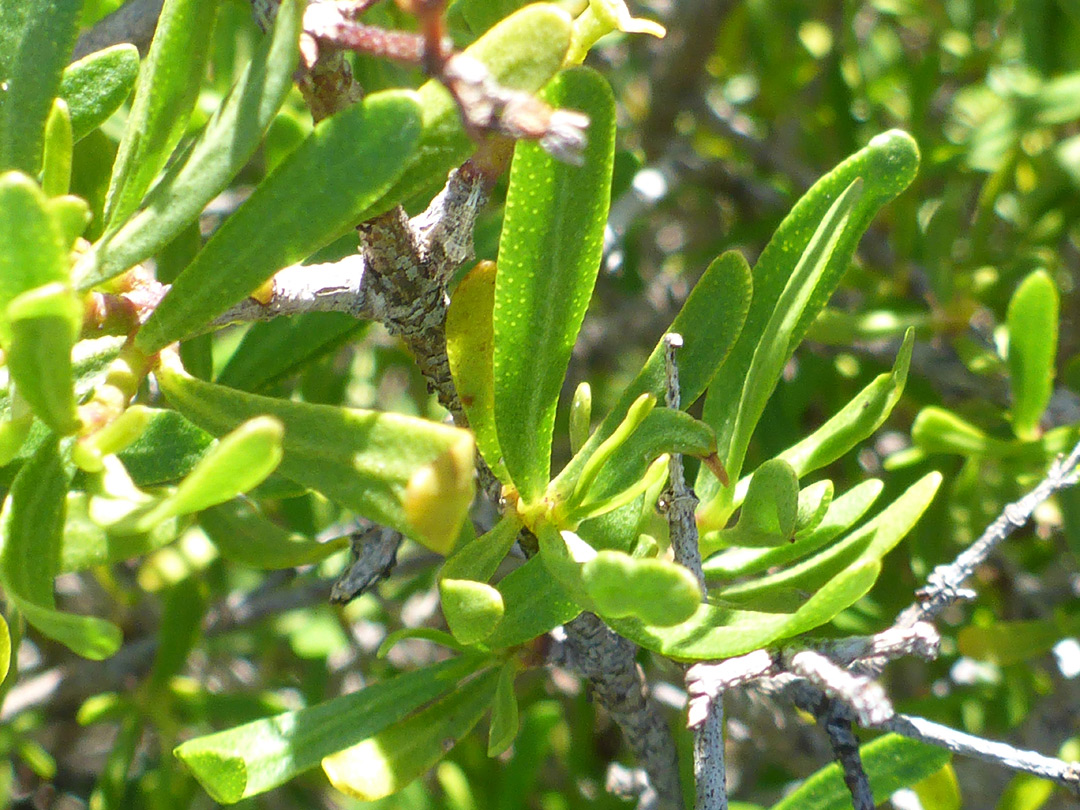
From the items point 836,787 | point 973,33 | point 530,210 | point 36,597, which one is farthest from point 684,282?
point 36,597

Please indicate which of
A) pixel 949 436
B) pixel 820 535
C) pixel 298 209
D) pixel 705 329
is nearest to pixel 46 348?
pixel 298 209

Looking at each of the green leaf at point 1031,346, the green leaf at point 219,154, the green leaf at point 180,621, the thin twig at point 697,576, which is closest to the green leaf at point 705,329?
the thin twig at point 697,576

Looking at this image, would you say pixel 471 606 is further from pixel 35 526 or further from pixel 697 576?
pixel 35 526

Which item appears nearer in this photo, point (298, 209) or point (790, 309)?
→ point (298, 209)

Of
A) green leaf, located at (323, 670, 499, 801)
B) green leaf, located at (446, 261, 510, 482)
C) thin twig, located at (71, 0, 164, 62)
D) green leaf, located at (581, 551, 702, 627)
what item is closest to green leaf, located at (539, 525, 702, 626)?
green leaf, located at (581, 551, 702, 627)

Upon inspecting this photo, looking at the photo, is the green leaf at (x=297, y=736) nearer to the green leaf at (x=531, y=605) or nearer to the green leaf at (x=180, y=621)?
the green leaf at (x=531, y=605)
